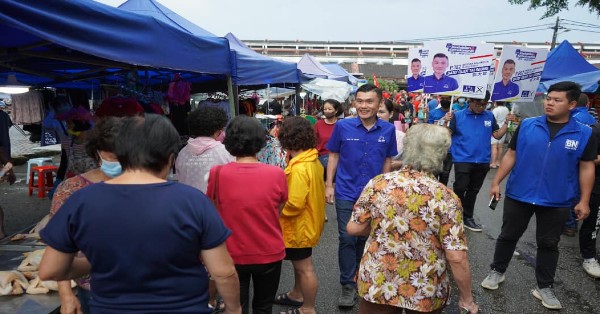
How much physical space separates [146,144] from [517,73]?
190 inches

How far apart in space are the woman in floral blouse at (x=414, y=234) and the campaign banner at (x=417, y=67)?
3448mm

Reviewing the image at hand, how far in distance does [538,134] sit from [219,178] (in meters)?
2.65

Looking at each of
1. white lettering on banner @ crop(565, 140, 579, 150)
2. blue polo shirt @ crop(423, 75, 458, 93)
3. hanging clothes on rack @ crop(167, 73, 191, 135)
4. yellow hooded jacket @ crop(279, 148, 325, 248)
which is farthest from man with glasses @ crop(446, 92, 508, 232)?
hanging clothes on rack @ crop(167, 73, 191, 135)

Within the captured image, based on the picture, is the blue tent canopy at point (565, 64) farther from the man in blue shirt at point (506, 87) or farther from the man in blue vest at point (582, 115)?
the man in blue shirt at point (506, 87)

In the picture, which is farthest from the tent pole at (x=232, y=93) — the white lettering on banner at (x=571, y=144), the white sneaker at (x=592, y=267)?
the white sneaker at (x=592, y=267)

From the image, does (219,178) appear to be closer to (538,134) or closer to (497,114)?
(538,134)

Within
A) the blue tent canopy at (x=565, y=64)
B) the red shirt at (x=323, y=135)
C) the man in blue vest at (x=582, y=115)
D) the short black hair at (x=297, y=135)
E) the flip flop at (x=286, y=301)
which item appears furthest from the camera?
the blue tent canopy at (x=565, y=64)

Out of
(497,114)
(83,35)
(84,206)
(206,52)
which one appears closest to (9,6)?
(83,35)

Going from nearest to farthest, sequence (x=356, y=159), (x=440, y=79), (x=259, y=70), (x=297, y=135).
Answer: (x=297, y=135), (x=356, y=159), (x=440, y=79), (x=259, y=70)

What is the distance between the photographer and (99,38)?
2297 mm

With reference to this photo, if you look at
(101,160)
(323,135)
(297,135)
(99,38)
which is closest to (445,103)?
(323,135)

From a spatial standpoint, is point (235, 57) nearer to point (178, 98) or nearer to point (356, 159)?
point (356, 159)

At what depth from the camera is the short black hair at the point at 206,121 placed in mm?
2869

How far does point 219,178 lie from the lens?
217cm
